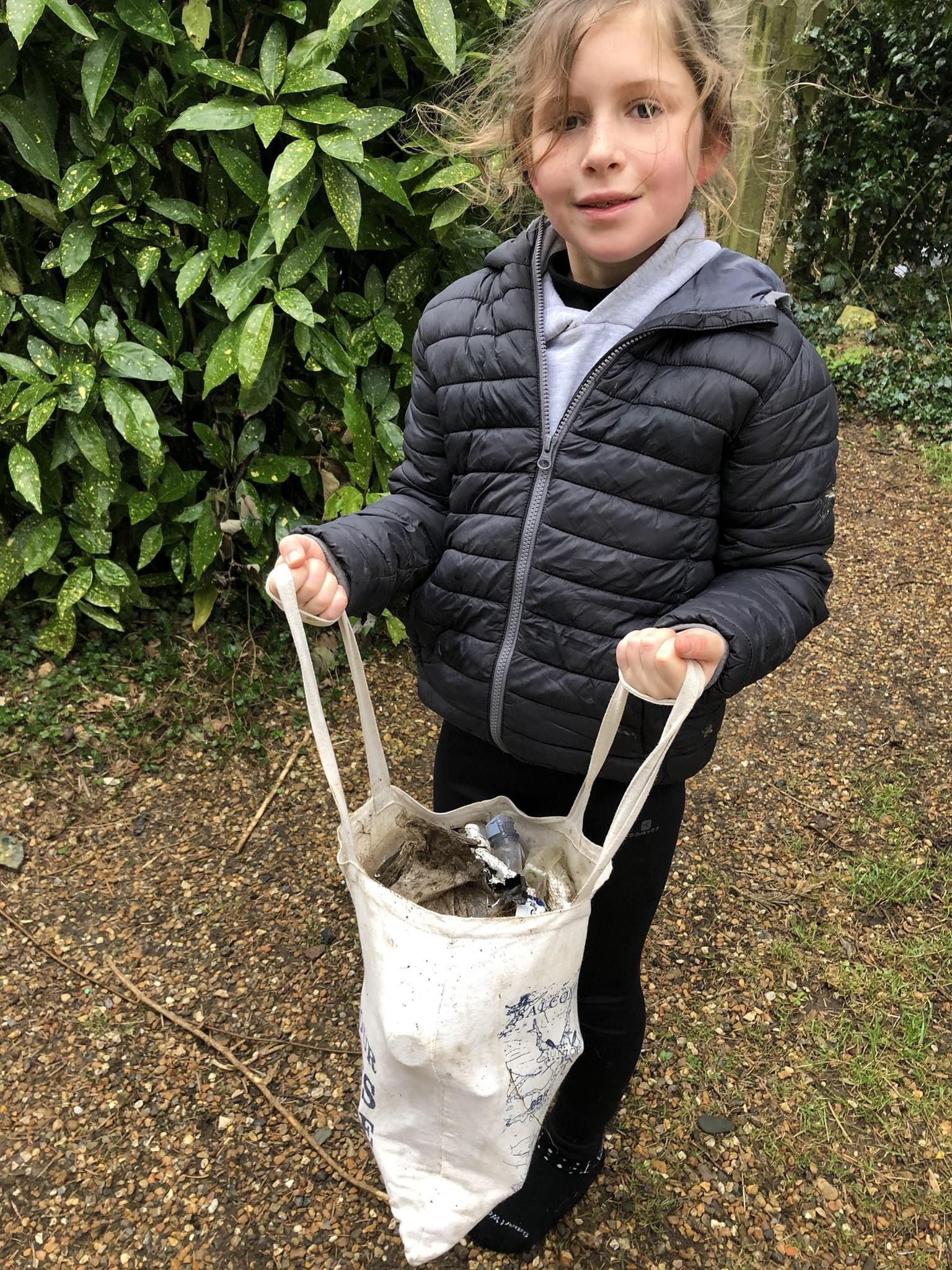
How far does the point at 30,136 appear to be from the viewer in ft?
7.09

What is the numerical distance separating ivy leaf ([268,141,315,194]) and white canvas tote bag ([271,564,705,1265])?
1328 mm

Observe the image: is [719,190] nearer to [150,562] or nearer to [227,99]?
[227,99]

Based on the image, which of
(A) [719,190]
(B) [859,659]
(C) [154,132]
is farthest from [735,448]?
(B) [859,659]

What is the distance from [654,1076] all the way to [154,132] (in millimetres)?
2574

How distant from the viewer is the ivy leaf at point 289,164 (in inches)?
79.0

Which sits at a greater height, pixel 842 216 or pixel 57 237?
pixel 57 237

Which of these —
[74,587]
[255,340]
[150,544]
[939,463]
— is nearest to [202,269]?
[255,340]

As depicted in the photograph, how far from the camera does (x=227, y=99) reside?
2064mm

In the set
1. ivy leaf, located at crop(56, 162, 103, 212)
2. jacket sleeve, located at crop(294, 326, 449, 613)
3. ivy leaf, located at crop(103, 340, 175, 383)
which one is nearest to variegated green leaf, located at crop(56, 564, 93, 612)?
ivy leaf, located at crop(103, 340, 175, 383)

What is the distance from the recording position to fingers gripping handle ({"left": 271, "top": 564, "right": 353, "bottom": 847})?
41.0 inches

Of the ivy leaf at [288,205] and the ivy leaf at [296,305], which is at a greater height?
the ivy leaf at [288,205]

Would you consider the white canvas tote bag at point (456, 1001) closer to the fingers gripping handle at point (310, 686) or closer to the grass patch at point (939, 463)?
the fingers gripping handle at point (310, 686)

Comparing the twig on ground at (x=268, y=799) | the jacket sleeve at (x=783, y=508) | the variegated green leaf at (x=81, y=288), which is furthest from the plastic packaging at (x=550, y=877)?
the variegated green leaf at (x=81, y=288)

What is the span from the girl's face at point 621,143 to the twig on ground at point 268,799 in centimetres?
196
